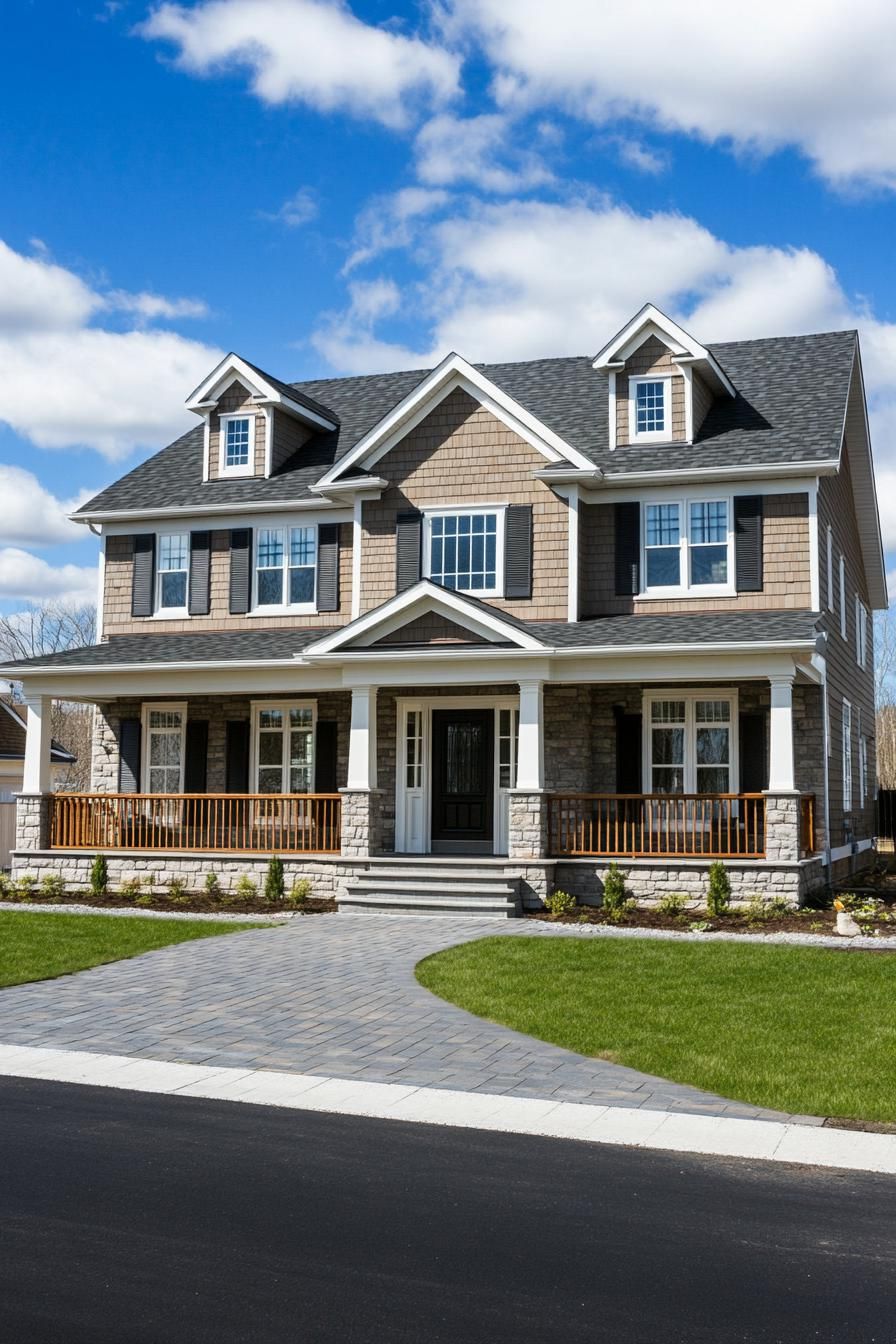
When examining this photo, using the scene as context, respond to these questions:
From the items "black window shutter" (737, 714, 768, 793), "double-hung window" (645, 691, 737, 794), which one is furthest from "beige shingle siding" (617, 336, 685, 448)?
"black window shutter" (737, 714, 768, 793)

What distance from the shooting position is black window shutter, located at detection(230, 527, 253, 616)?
23.1 meters

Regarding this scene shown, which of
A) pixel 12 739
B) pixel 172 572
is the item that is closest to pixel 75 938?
pixel 172 572

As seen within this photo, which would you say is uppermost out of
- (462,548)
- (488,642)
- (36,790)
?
(462,548)

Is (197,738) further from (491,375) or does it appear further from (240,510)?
(491,375)

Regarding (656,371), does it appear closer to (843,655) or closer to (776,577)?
(776,577)

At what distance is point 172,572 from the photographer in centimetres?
2384

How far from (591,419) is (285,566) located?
5891mm

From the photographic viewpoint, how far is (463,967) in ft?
44.5

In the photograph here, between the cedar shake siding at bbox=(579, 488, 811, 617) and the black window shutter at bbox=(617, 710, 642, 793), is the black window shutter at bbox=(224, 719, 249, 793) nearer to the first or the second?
the cedar shake siding at bbox=(579, 488, 811, 617)

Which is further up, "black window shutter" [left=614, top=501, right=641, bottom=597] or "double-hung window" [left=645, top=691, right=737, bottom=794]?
"black window shutter" [left=614, top=501, right=641, bottom=597]

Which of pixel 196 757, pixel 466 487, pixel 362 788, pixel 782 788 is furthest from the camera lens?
pixel 196 757

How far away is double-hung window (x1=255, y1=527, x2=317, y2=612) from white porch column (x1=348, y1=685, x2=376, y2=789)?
3256 mm

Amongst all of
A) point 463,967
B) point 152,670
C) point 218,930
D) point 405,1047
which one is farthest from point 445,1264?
point 152,670

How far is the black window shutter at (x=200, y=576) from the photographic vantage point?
23.4m
